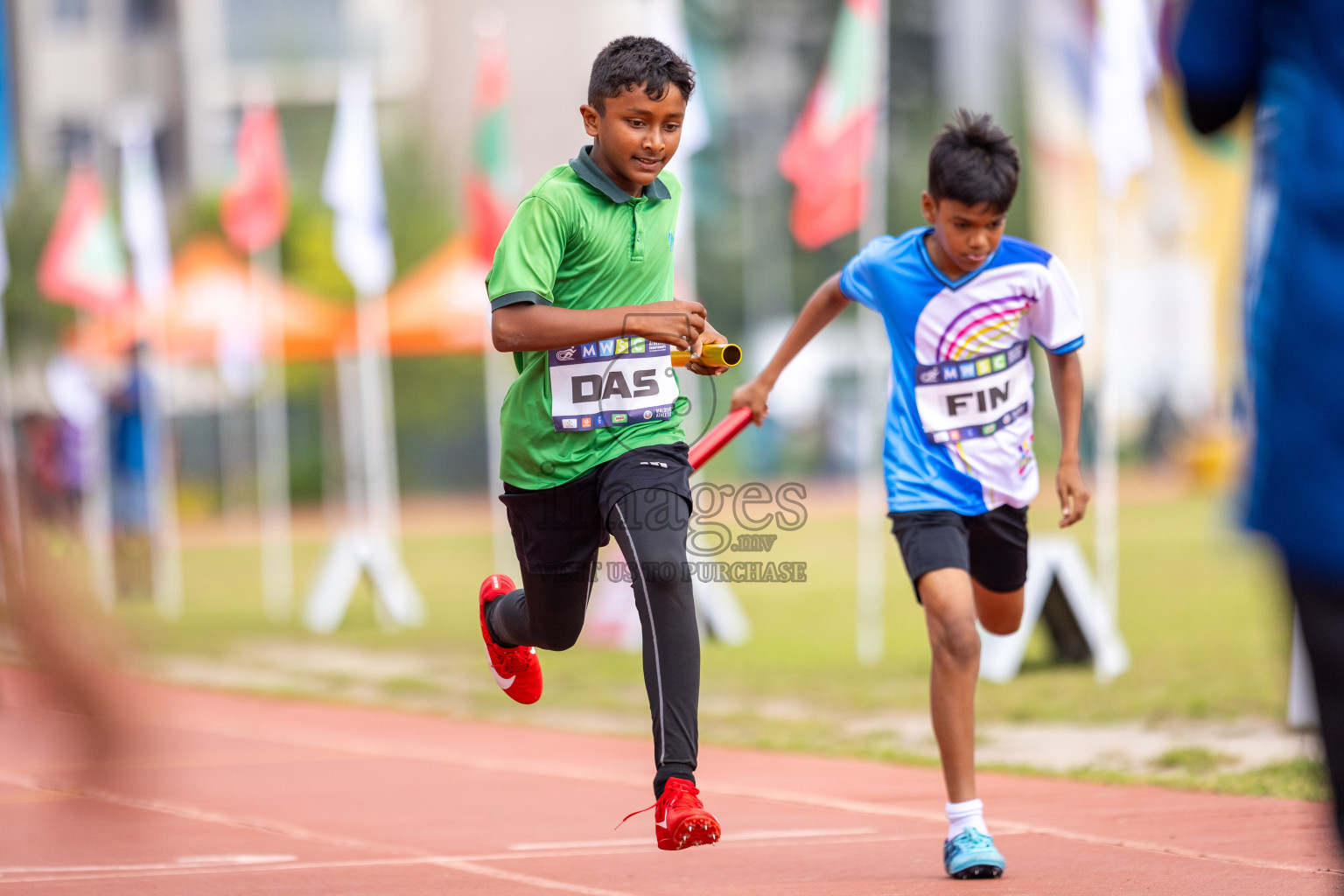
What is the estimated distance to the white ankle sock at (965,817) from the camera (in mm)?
4742

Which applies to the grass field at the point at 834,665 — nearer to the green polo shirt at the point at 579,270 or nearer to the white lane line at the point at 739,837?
the white lane line at the point at 739,837

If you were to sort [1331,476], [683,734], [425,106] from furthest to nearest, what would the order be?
[425,106]
[683,734]
[1331,476]

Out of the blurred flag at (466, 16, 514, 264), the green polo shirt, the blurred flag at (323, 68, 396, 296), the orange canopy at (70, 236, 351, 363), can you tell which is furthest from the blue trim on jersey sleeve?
the orange canopy at (70, 236, 351, 363)

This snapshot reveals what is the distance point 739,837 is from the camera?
223 inches

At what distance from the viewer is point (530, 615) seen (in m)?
5.07

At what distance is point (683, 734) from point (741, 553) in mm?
12459

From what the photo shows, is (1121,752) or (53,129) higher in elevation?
(53,129)

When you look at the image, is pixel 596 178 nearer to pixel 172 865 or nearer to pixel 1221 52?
pixel 1221 52

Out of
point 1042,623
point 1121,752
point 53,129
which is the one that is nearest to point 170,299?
point 1042,623

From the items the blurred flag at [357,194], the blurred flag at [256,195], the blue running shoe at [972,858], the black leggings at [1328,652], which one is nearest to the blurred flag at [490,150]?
the blurred flag at [357,194]

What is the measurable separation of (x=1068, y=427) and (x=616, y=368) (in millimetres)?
1554

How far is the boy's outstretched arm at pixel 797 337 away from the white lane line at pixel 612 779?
1586 mm

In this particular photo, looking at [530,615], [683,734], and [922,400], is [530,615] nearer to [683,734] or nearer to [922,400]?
[683,734]

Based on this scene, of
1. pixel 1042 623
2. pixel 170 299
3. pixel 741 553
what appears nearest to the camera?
pixel 1042 623
